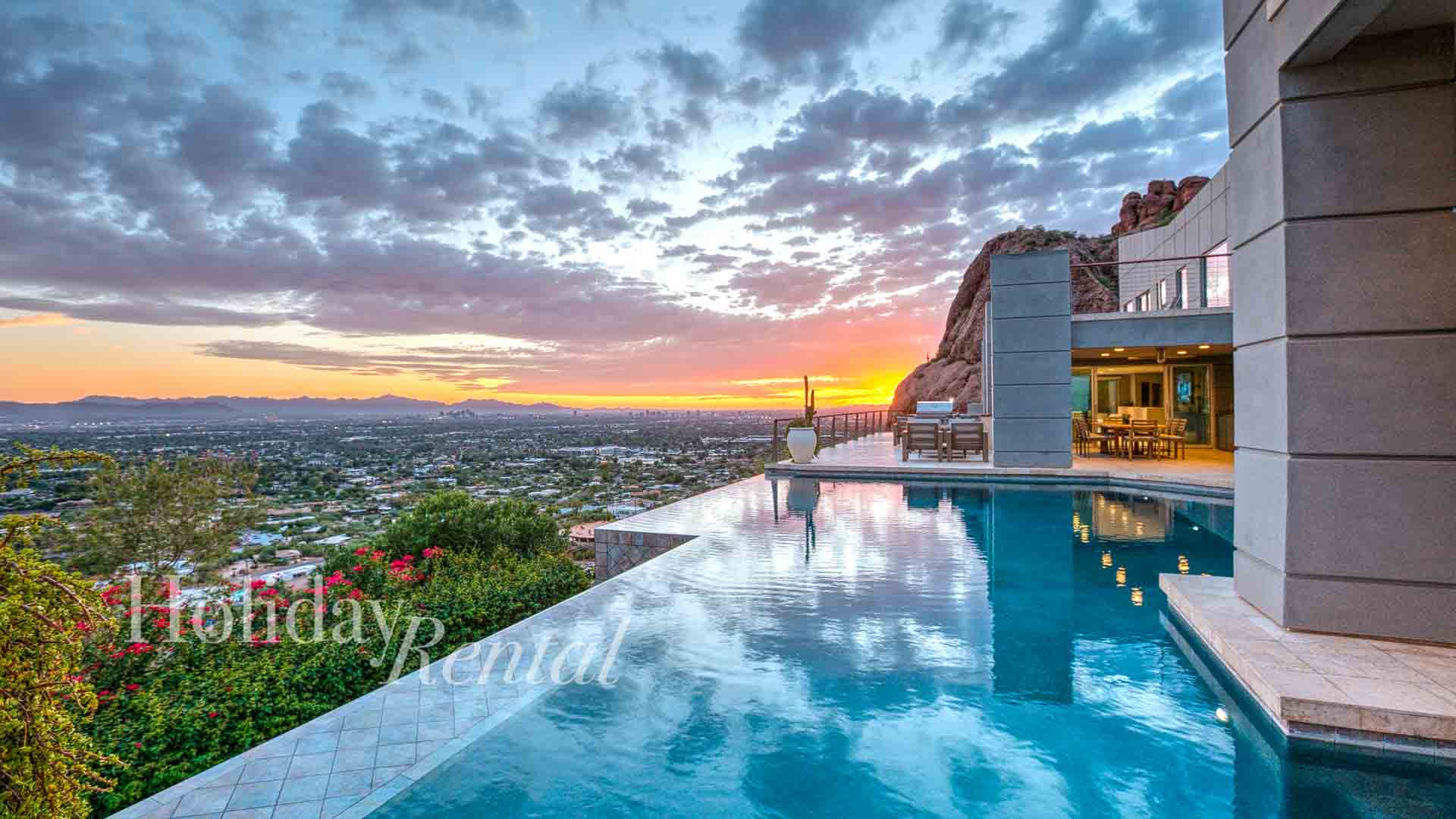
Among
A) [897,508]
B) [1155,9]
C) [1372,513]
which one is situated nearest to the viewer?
[1372,513]

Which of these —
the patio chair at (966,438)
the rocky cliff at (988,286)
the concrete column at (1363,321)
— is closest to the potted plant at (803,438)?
the patio chair at (966,438)

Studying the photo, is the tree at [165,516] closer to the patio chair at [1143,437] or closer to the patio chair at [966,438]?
the patio chair at [966,438]

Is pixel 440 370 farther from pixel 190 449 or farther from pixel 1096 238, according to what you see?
pixel 1096 238

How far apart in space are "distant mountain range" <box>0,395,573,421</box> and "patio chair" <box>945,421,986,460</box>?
16.8 meters

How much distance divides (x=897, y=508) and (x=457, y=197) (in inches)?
413

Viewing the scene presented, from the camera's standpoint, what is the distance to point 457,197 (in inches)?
501

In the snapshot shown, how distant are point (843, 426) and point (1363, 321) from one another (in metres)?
16.3

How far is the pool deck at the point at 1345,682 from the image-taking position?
2.74m

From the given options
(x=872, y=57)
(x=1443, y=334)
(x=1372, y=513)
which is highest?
(x=872, y=57)

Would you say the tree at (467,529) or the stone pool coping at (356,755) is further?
the tree at (467,529)

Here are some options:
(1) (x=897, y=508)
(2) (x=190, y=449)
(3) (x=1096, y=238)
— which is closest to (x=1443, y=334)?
(1) (x=897, y=508)

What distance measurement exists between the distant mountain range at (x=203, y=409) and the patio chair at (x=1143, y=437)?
20669 mm

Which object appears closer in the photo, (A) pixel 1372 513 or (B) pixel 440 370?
(A) pixel 1372 513

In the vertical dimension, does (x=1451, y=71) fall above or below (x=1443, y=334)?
above
